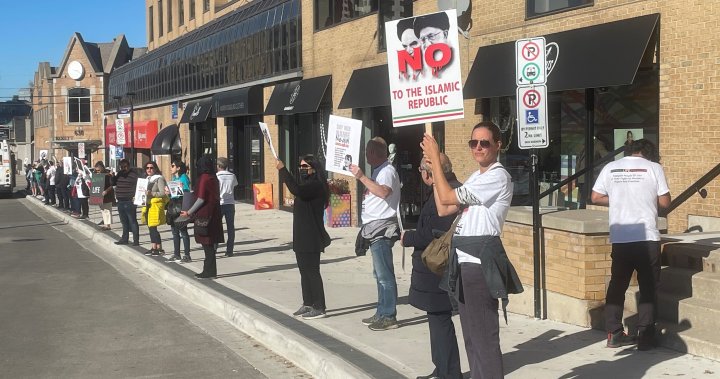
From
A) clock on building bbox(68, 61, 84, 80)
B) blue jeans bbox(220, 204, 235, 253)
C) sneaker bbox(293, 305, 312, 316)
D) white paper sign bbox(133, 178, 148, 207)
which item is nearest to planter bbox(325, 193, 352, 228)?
blue jeans bbox(220, 204, 235, 253)

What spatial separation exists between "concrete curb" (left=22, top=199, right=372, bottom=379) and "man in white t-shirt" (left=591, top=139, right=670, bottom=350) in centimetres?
227

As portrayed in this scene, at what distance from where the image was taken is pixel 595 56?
37.3 feet

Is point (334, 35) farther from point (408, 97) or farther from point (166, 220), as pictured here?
point (408, 97)

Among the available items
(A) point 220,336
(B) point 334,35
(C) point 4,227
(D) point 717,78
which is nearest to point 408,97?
(A) point 220,336

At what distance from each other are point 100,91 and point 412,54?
208ft

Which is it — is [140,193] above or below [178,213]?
above

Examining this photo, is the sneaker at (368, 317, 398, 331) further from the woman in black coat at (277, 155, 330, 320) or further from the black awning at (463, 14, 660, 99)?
the black awning at (463, 14, 660, 99)

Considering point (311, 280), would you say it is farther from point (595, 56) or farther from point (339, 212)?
point (339, 212)

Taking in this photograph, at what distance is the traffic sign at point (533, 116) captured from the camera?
7234 millimetres

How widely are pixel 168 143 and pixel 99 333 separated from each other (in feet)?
87.9

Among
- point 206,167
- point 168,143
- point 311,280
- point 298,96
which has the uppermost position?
point 298,96

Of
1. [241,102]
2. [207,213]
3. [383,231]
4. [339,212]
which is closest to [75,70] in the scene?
[241,102]

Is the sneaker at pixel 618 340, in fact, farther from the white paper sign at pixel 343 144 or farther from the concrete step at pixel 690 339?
the white paper sign at pixel 343 144

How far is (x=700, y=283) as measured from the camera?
656 centimetres
